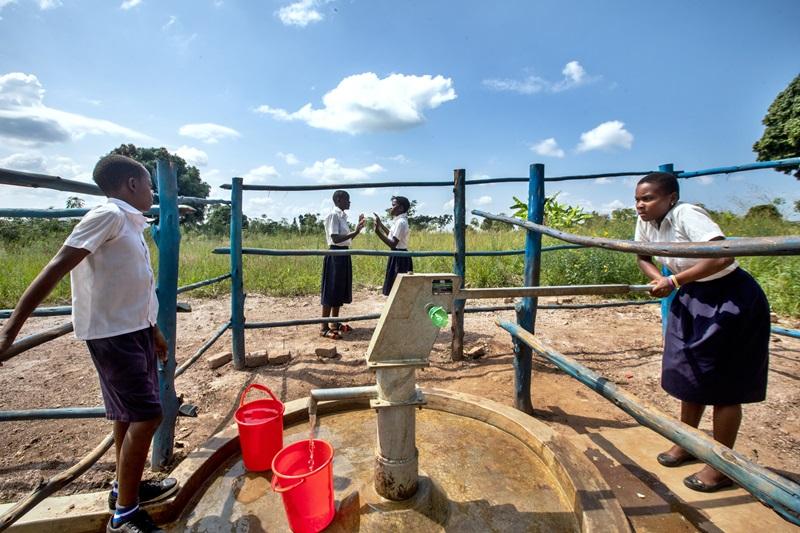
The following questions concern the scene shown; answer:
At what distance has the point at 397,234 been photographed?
14.8 ft

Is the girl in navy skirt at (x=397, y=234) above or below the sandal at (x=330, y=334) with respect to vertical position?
above

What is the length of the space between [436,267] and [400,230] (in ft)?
10.6

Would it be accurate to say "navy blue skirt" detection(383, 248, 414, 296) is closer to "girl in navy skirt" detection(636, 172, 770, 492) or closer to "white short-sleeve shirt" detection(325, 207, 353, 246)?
"white short-sleeve shirt" detection(325, 207, 353, 246)

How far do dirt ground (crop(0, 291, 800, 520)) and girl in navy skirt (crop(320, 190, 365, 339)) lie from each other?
283mm

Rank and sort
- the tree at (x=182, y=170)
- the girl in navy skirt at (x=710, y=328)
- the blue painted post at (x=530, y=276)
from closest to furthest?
the girl in navy skirt at (x=710, y=328), the blue painted post at (x=530, y=276), the tree at (x=182, y=170)

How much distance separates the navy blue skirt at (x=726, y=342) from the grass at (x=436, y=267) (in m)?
3.81

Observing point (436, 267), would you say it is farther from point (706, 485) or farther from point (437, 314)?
point (437, 314)

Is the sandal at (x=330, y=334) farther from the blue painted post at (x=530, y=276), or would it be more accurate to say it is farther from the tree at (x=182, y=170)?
the tree at (x=182, y=170)

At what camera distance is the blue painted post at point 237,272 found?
305cm

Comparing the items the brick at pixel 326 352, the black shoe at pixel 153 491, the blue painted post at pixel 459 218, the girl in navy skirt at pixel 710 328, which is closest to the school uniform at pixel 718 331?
the girl in navy skirt at pixel 710 328

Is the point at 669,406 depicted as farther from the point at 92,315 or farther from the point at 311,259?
the point at 311,259

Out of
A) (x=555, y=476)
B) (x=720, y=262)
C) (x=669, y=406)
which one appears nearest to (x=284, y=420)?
(x=555, y=476)

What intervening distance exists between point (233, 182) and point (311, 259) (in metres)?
5.08

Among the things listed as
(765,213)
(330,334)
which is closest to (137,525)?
(330,334)
